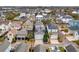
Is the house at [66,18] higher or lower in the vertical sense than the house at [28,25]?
higher

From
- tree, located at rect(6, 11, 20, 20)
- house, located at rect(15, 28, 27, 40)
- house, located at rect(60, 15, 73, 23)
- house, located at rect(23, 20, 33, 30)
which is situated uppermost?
tree, located at rect(6, 11, 20, 20)

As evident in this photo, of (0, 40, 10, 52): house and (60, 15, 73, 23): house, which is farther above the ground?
(60, 15, 73, 23): house

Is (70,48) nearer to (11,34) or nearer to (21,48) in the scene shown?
(21,48)

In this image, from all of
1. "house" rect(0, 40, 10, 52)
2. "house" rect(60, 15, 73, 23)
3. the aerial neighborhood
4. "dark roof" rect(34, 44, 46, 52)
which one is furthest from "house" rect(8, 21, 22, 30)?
"house" rect(60, 15, 73, 23)

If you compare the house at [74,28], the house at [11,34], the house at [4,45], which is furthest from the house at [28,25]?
the house at [74,28]

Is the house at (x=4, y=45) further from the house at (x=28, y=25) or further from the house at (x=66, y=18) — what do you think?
the house at (x=66, y=18)

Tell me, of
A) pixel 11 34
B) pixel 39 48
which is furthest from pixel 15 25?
pixel 39 48

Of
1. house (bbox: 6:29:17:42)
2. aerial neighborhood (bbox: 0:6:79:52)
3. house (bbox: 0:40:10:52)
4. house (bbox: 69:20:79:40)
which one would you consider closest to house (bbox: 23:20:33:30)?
aerial neighborhood (bbox: 0:6:79:52)

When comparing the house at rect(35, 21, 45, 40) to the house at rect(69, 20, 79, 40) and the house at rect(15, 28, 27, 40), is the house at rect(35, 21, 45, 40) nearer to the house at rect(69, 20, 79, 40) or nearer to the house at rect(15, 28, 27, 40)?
the house at rect(15, 28, 27, 40)
